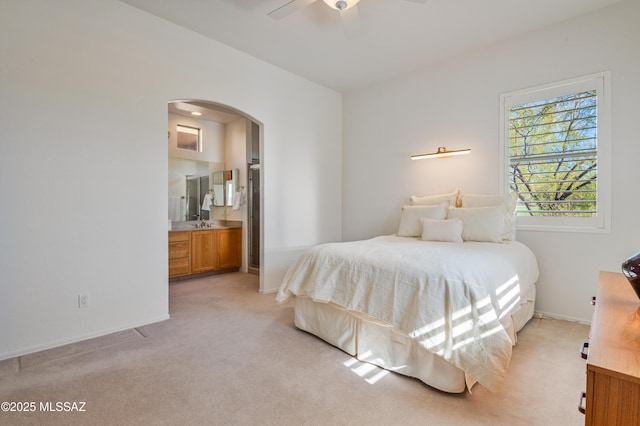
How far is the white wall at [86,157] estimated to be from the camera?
232cm

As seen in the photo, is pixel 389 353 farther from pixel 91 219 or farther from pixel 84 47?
pixel 84 47

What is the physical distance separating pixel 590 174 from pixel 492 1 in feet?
6.20

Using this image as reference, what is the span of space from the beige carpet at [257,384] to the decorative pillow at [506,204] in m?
0.96

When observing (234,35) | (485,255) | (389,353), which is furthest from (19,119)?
(485,255)

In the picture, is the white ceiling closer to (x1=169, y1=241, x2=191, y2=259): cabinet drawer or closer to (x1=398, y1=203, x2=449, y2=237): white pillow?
(x1=398, y1=203, x2=449, y2=237): white pillow

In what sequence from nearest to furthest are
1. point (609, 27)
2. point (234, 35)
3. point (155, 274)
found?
1. point (609, 27)
2. point (155, 274)
3. point (234, 35)

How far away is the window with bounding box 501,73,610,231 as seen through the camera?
287cm

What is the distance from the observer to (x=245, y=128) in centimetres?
544

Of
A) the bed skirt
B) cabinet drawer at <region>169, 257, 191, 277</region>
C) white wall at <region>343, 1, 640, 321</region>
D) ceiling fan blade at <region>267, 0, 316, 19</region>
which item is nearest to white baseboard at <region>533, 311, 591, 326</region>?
white wall at <region>343, 1, 640, 321</region>

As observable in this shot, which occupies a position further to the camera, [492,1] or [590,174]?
[590,174]

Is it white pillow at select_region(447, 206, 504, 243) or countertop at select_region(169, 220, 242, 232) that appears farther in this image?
countertop at select_region(169, 220, 242, 232)

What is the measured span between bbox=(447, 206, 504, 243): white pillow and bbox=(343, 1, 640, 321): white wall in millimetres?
552

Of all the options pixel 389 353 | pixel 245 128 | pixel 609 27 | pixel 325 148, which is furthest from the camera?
pixel 245 128

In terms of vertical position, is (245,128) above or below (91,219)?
above
